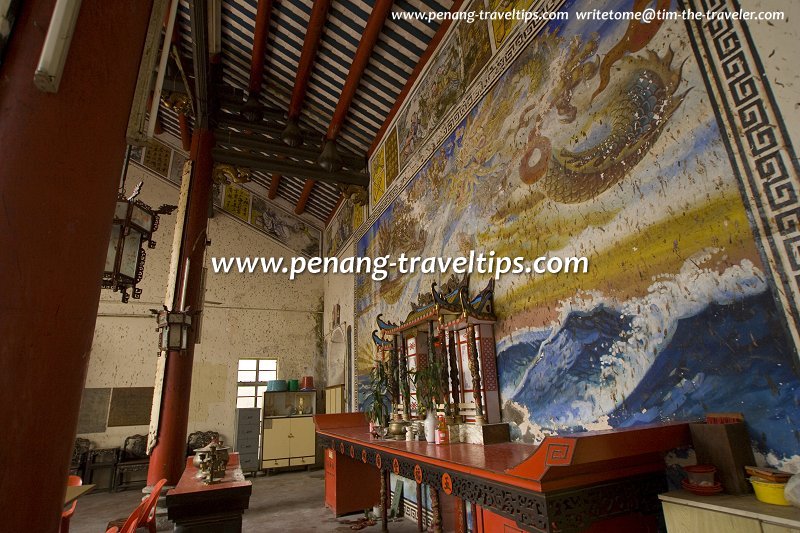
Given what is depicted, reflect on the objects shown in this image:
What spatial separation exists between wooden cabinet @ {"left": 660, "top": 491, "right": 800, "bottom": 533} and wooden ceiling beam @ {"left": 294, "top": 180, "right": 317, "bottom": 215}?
9202 mm

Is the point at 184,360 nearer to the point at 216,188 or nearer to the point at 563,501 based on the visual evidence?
the point at 563,501

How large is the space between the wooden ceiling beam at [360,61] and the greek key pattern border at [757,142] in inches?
160

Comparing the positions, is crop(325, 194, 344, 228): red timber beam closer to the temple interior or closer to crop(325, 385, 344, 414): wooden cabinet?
the temple interior

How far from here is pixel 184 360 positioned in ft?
20.8

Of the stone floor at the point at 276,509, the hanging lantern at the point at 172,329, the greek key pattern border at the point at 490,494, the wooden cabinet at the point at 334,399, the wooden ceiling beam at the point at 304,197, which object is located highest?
the wooden ceiling beam at the point at 304,197

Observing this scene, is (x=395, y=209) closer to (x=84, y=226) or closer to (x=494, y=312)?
(x=494, y=312)

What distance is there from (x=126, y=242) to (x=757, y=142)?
4.27 meters

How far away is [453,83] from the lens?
5.13 m

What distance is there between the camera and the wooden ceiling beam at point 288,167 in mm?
7930

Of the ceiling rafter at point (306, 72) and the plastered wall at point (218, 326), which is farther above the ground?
the ceiling rafter at point (306, 72)

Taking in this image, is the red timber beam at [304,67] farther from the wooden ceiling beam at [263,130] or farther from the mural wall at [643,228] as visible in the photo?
the mural wall at [643,228]

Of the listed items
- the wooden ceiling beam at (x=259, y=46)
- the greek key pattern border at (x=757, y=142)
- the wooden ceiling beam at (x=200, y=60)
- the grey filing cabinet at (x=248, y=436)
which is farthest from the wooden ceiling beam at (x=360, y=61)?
the grey filing cabinet at (x=248, y=436)

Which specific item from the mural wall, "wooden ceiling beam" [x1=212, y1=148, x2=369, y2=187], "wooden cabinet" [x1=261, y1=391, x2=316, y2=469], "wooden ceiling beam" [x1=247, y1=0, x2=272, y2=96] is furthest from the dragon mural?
"wooden cabinet" [x1=261, y1=391, x2=316, y2=469]

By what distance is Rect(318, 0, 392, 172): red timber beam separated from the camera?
5484 millimetres
